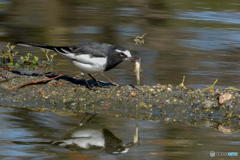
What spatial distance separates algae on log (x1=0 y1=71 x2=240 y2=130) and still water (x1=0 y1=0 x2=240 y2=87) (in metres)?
0.74

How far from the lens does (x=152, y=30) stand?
1191cm

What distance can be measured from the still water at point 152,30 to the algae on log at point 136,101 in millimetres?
741

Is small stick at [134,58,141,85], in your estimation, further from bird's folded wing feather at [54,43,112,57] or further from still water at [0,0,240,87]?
still water at [0,0,240,87]

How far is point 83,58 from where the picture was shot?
7074mm

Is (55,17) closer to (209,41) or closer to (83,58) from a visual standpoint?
(209,41)

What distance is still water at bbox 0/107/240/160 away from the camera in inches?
218

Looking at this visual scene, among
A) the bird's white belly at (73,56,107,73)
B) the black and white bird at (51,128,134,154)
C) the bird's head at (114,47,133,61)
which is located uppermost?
the bird's head at (114,47,133,61)

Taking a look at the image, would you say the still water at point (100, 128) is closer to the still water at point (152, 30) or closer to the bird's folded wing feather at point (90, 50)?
the bird's folded wing feather at point (90, 50)

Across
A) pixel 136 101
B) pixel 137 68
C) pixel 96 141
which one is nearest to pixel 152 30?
pixel 137 68

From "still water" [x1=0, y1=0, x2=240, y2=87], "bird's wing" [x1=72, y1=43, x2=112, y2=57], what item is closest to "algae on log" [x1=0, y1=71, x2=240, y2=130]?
"bird's wing" [x1=72, y1=43, x2=112, y2=57]

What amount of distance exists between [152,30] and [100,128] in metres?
5.75

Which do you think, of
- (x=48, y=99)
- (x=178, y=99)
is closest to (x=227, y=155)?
(x=178, y=99)

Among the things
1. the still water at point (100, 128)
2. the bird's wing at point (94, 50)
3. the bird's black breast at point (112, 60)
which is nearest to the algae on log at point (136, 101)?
the still water at point (100, 128)

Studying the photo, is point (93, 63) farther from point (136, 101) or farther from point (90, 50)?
point (136, 101)
